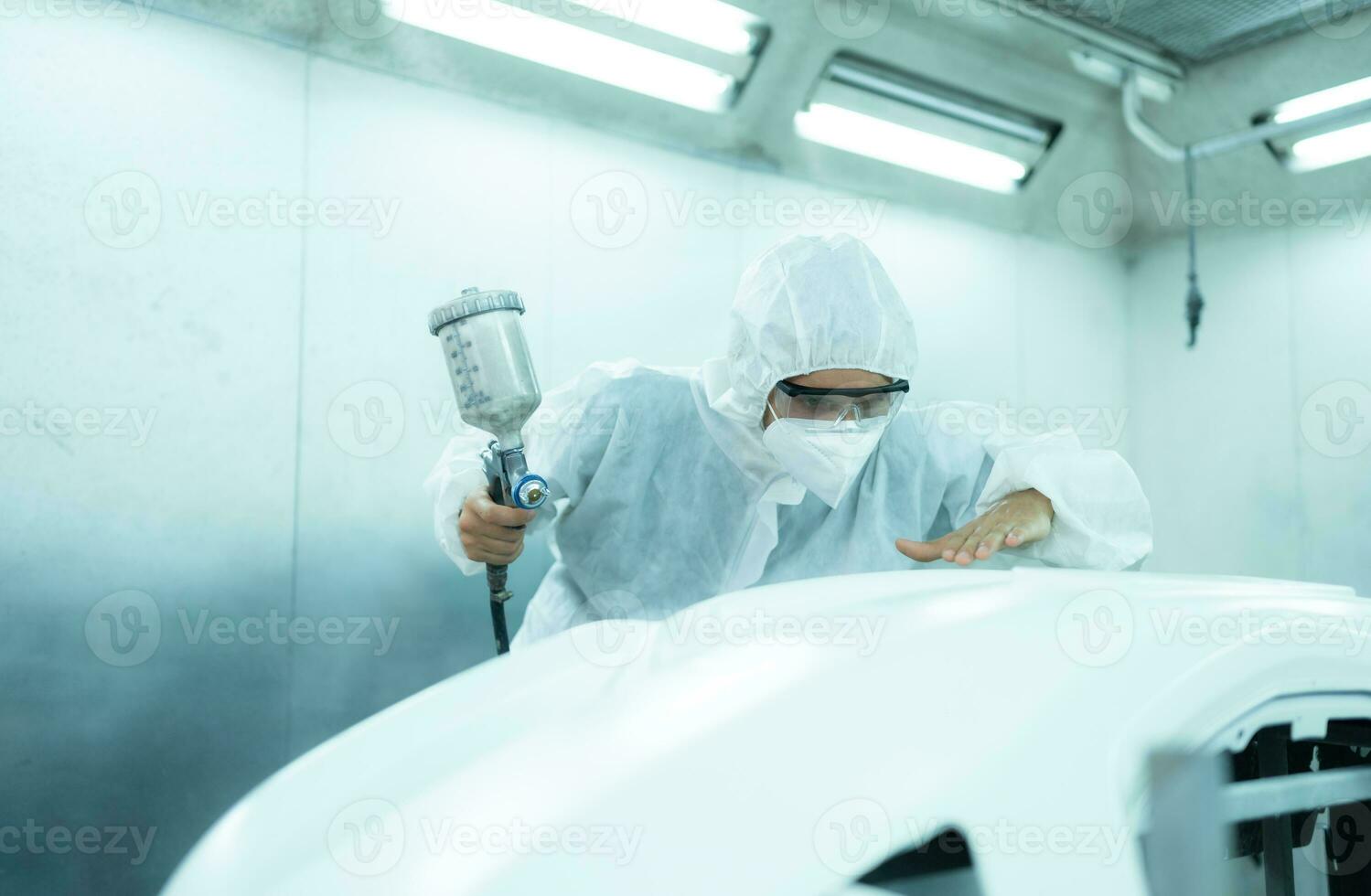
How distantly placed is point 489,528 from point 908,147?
218 centimetres

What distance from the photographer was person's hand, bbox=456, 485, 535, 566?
1440 mm

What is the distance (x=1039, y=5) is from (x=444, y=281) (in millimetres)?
1831

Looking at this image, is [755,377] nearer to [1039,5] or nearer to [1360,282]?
[1039,5]

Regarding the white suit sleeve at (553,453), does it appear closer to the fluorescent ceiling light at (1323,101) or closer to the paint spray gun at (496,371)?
the paint spray gun at (496,371)

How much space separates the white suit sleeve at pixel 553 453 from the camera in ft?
5.28

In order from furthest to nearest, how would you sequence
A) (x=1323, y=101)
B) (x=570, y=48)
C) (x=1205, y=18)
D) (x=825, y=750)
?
(x=1323, y=101) → (x=1205, y=18) → (x=570, y=48) → (x=825, y=750)

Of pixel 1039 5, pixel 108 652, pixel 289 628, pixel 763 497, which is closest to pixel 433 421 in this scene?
pixel 289 628

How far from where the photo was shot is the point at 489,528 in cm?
147

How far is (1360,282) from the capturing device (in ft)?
10.4

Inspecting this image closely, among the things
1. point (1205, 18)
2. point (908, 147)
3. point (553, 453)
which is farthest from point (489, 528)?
point (1205, 18)

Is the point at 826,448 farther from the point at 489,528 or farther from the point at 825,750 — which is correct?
the point at 825,750

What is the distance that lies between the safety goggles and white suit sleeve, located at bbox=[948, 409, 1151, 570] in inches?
8.0

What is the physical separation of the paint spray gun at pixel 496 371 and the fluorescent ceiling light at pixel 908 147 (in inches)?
69.1

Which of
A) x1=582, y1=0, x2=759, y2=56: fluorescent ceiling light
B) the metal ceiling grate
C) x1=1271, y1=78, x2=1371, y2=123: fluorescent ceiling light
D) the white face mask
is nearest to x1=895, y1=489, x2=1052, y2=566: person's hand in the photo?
A: the white face mask
